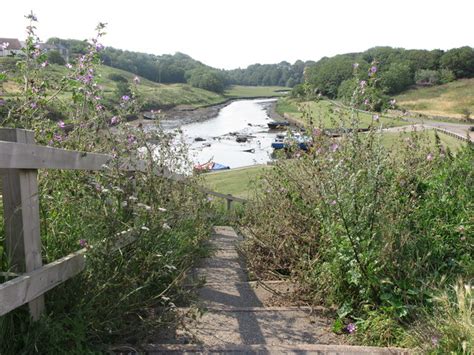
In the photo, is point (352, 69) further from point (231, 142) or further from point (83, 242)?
point (231, 142)

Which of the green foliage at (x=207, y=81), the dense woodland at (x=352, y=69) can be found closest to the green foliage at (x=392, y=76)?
the dense woodland at (x=352, y=69)

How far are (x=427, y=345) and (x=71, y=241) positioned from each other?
85.7 inches

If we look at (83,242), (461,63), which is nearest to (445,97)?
(461,63)

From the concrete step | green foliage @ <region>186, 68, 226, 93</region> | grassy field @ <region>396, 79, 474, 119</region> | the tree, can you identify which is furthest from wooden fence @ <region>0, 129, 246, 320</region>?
green foliage @ <region>186, 68, 226, 93</region>

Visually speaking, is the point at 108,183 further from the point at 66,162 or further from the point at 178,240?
the point at 178,240

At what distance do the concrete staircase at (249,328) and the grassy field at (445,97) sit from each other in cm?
6797

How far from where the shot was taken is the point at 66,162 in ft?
8.32

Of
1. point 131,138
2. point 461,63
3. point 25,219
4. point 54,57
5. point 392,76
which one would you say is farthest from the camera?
point 461,63

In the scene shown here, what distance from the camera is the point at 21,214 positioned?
2221mm

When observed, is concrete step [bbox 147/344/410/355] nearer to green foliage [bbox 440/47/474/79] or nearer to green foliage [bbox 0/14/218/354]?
green foliage [bbox 0/14/218/354]

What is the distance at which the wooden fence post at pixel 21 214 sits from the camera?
221 centimetres

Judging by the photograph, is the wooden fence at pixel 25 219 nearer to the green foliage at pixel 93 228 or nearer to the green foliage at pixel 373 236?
the green foliage at pixel 93 228

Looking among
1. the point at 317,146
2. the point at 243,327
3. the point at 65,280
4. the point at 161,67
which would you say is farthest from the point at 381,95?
the point at 161,67

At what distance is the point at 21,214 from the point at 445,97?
87.9m
